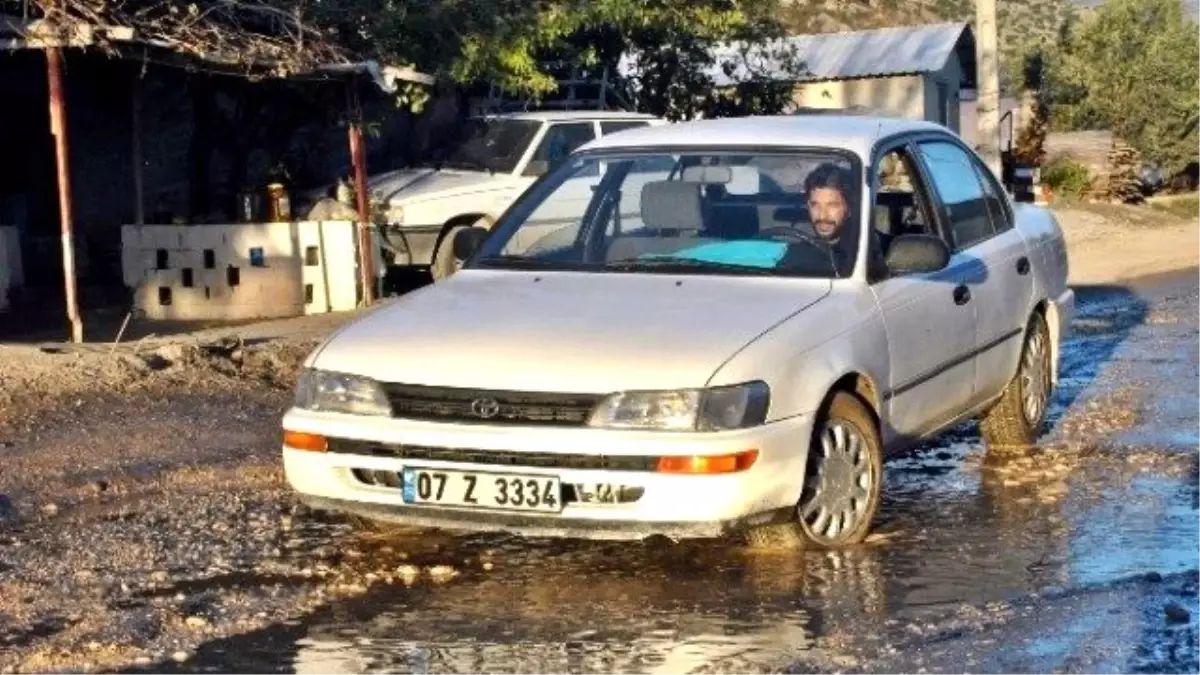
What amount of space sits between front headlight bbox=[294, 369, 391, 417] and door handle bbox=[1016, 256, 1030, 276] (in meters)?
3.50

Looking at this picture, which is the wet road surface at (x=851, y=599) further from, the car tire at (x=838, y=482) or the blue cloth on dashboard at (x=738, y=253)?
the blue cloth on dashboard at (x=738, y=253)

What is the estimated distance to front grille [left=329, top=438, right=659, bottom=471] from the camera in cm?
643

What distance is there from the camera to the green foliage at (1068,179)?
3116 cm

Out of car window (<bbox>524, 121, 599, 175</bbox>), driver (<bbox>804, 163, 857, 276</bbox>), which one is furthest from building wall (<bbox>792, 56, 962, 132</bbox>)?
driver (<bbox>804, 163, 857, 276</bbox>)

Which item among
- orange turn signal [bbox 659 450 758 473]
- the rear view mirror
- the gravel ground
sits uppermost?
the rear view mirror

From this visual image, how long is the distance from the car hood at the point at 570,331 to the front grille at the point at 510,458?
20 cm

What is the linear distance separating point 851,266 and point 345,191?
10268 mm

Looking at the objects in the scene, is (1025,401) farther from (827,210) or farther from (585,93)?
(585,93)

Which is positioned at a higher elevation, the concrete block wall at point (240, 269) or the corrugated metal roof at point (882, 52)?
the corrugated metal roof at point (882, 52)

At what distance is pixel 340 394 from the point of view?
684cm

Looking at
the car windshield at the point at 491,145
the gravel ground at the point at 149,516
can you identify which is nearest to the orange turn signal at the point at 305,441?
the gravel ground at the point at 149,516

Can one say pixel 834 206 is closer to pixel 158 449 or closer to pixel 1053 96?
pixel 158 449

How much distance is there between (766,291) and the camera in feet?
23.9

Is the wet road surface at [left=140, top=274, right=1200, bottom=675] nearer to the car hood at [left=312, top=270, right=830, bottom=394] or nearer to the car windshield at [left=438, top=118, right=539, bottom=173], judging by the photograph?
the car hood at [left=312, top=270, right=830, bottom=394]
